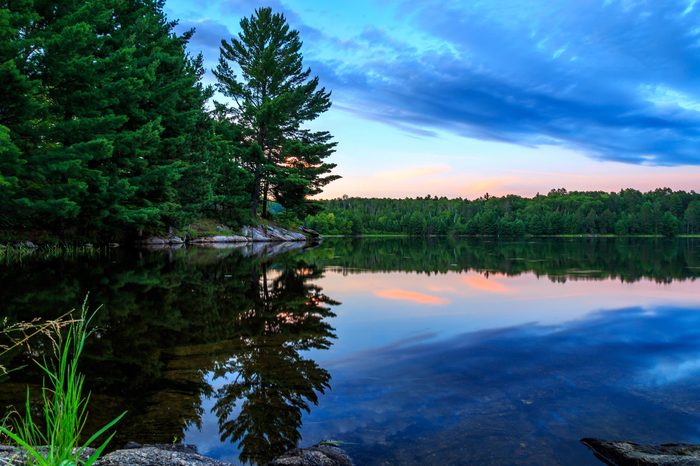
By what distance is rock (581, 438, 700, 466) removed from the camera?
2.88 meters

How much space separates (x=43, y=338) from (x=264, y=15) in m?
41.9

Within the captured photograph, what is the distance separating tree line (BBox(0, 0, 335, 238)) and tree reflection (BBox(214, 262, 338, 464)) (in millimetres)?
11612

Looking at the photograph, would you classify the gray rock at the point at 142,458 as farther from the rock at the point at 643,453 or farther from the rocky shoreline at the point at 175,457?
the rock at the point at 643,453

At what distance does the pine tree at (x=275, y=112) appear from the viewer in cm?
4038

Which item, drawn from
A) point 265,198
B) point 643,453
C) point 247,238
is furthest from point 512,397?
point 265,198

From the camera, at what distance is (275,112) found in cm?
3891

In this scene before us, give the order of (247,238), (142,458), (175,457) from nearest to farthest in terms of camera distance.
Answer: (142,458) → (175,457) → (247,238)

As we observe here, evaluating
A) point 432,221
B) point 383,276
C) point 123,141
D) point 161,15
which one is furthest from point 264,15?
point 432,221

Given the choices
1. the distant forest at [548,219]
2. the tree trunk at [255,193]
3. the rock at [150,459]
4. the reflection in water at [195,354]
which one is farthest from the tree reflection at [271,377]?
the distant forest at [548,219]

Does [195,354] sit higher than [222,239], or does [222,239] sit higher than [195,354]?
[222,239]

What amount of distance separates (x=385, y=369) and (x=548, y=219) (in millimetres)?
134084

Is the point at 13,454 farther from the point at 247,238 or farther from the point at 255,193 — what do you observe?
the point at 255,193

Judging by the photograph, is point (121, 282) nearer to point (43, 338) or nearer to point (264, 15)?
point (43, 338)

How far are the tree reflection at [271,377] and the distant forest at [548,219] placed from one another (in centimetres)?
9927
